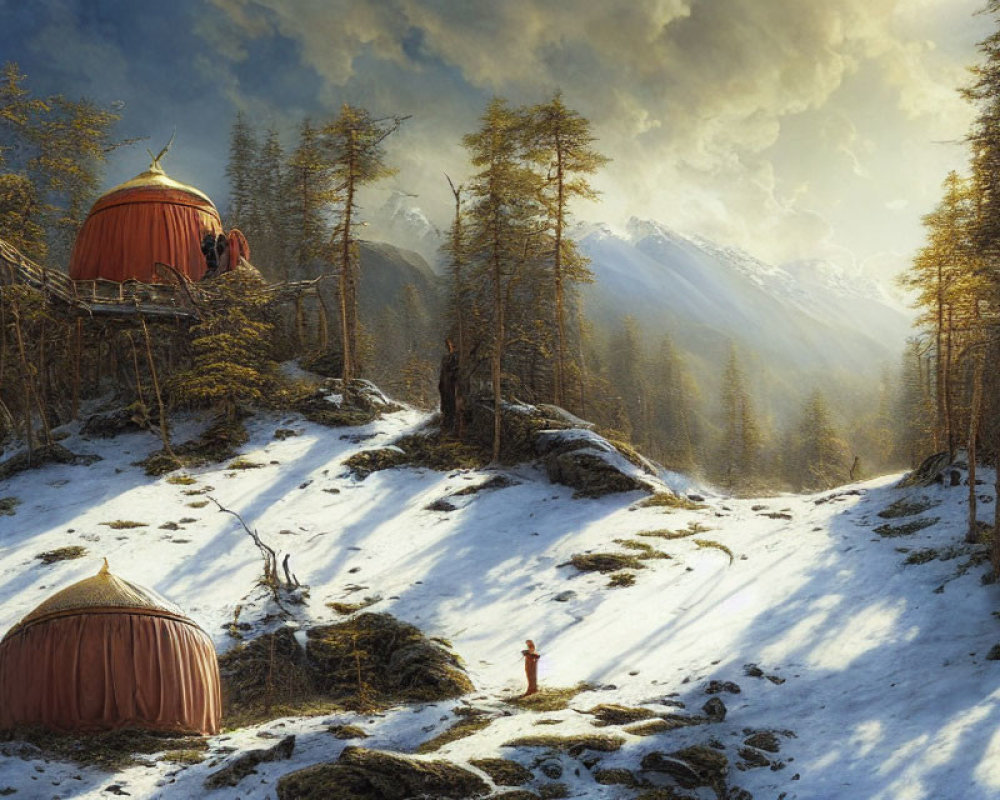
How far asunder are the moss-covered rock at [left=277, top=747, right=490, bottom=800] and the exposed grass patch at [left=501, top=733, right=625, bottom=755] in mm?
1139

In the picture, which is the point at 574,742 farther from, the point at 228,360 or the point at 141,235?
the point at 141,235

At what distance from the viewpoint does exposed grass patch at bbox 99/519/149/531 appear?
18469mm

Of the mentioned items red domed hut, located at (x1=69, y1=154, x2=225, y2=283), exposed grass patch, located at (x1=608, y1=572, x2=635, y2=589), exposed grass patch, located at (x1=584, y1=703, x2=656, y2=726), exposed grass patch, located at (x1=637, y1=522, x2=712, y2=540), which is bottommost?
exposed grass patch, located at (x1=584, y1=703, x2=656, y2=726)

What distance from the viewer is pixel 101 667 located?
30.5 feet

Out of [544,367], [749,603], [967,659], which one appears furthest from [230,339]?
[967,659]

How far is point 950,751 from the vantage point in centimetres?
690

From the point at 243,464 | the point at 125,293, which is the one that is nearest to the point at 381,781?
the point at 243,464

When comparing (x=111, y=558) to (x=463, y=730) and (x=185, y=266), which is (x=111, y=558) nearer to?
(x=463, y=730)

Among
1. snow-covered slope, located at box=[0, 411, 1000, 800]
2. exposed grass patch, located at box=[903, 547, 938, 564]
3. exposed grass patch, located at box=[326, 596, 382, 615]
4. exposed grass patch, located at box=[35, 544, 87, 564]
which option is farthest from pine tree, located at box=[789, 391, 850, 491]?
exposed grass patch, located at box=[35, 544, 87, 564]

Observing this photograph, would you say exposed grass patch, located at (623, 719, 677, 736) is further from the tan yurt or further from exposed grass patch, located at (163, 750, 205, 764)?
the tan yurt

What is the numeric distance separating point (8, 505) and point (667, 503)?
19.2 m

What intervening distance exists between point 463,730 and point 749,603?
647 cm

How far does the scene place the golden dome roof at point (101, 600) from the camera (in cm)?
952

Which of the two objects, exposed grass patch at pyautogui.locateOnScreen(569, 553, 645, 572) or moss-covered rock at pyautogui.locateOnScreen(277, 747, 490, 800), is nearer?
moss-covered rock at pyautogui.locateOnScreen(277, 747, 490, 800)
